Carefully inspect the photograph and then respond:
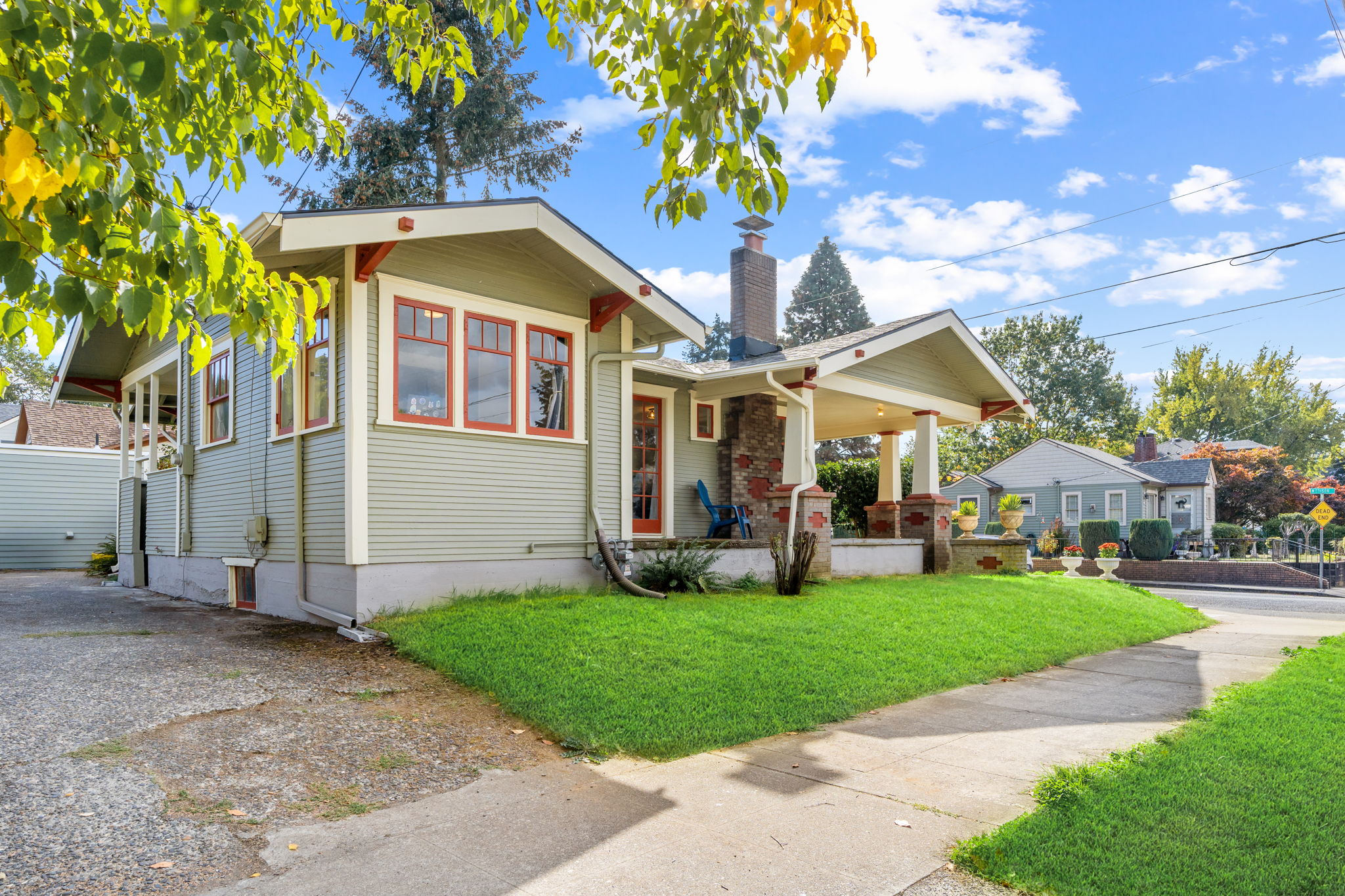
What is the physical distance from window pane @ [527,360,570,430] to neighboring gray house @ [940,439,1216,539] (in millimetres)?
30575

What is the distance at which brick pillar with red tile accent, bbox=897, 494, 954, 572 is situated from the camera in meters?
14.8

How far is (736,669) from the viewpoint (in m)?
6.50

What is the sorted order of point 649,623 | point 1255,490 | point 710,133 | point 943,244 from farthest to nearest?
1. point 1255,490
2. point 943,244
3. point 649,623
4. point 710,133

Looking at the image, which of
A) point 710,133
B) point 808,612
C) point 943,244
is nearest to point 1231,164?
point 943,244

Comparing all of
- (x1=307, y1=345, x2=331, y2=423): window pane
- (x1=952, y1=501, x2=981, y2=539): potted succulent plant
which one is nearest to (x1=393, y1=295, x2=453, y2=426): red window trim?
(x1=307, y1=345, x2=331, y2=423): window pane

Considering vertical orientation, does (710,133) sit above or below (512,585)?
above

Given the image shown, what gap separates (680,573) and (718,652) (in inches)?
124

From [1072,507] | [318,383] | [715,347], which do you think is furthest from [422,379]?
[715,347]

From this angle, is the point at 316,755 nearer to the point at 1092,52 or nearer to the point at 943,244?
the point at 1092,52

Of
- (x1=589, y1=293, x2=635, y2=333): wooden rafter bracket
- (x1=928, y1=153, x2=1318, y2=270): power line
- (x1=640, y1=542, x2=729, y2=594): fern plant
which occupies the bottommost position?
(x1=640, y1=542, x2=729, y2=594): fern plant

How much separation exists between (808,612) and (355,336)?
530 cm

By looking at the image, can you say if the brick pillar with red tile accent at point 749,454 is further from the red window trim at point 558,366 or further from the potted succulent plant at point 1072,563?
the potted succulent plant at point 1072,563

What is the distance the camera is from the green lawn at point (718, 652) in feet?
18.1

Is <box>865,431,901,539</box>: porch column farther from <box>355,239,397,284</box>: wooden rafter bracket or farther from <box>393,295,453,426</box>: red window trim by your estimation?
<box>355,239,397,284</box>: wooden rafter bracket
